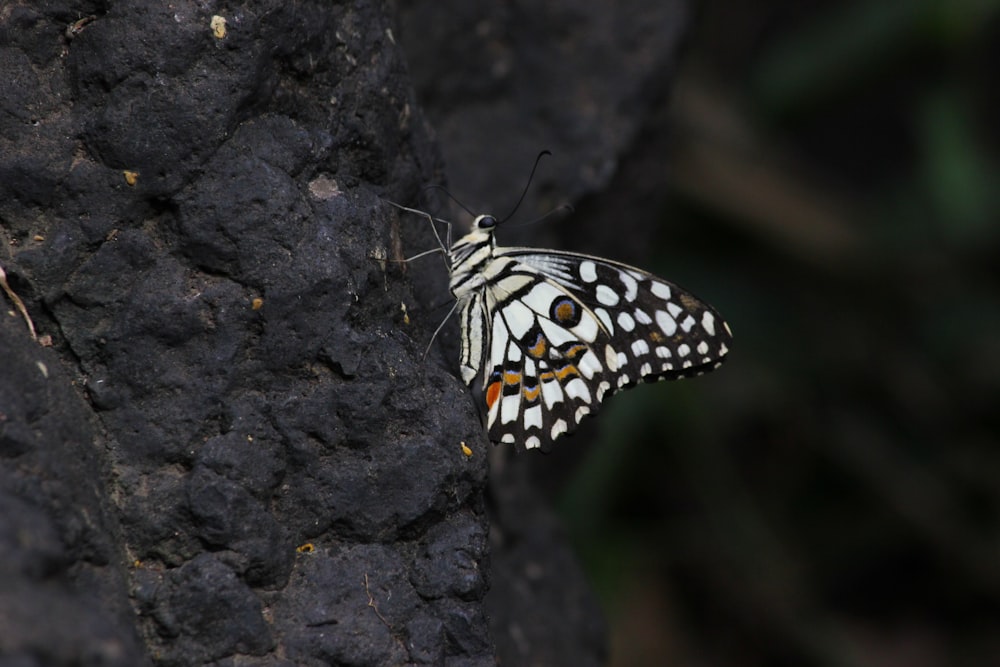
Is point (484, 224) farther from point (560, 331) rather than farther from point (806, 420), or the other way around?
point (806, 420)

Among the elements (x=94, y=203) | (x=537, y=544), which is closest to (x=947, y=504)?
(x=537, y=544)

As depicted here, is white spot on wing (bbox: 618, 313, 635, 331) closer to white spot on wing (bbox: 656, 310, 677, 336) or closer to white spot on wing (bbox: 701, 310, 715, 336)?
white spot on wing (bbox: 656, 310, 677, 336)

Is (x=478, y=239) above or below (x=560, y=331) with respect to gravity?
above

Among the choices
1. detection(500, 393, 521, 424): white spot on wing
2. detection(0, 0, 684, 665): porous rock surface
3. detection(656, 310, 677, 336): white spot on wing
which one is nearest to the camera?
detection(0, 0, 684, 665): porous rock surface

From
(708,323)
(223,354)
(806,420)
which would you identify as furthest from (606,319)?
(806,420)

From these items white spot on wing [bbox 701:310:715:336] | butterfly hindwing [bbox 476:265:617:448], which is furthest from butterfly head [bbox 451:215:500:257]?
white spot on wing [bbox 701:310:715:336]

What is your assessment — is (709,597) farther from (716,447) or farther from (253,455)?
(253,455)

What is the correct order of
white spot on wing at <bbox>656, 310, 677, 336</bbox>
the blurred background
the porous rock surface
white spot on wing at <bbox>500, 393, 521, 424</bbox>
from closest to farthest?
the porous rock surface < white spot on wing at <bbox>500, 393, 521, 424</bbox> < white spot on wing at <bbox>656, 310, 677, 336</bbox> < the blurred background

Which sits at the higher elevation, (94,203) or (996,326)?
(94,203)
